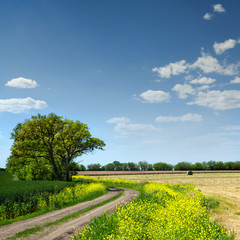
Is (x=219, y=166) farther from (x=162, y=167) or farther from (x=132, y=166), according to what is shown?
(x=132, y=166)

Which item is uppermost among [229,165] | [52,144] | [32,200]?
[52,144]

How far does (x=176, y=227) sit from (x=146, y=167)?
116 meters

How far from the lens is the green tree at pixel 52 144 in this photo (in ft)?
135

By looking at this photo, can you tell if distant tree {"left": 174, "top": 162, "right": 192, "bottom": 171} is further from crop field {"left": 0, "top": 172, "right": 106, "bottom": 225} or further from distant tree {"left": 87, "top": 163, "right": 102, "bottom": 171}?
crop field {"left": 0, "top": 172, "right": 106, "bottom": 225}

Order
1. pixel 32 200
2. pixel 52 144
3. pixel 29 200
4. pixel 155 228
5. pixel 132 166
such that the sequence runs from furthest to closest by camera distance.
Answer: pixel 132 166 < pixel 52 144 < pixel 32 200 < pixel 29 200 < pixel 155 228

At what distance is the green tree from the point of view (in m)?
41.2

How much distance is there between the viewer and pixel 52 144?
43719 millimetres

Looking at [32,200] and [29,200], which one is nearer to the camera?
[29,200]

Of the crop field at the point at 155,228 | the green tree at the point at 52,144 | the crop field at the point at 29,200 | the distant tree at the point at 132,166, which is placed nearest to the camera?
the crop field at the point at 155,228

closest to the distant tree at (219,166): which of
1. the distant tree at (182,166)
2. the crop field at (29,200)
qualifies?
the distant tree at (182,166)

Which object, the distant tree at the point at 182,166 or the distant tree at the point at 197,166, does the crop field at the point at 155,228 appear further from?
the distant tree at the point at 197,166

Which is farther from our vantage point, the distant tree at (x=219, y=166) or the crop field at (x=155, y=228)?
the distant tree at (x=219, y=166)

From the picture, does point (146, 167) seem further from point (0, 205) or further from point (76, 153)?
point (0, 205)

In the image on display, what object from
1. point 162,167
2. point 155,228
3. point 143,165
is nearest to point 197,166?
point 162,167
